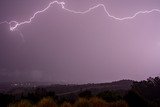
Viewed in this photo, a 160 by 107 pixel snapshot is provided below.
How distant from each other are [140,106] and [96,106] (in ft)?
21.3

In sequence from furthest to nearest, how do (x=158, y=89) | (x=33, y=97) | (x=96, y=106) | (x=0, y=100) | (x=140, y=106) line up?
(x=158, y=89), (x=33, y=97), (x=0, y=100), (x=140, y=106), (x=96, y=106)

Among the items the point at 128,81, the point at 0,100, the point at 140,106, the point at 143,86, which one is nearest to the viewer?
the point at 140,106

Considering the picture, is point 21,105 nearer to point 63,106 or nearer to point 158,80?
point 63,106

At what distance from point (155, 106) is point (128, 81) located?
105148 mm

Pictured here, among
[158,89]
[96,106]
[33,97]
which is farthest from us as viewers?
[158,89]

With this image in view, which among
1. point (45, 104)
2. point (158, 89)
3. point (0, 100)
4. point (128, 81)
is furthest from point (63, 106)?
point (128, 81)

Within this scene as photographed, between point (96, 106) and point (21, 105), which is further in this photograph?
point (96, 106)

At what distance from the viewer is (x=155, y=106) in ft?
101

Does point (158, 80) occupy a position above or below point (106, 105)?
above

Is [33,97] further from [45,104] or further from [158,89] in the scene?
[158,89]

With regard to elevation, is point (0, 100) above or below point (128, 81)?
below

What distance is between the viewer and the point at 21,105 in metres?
24.1

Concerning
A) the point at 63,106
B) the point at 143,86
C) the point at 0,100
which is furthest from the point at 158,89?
the point at 63,106

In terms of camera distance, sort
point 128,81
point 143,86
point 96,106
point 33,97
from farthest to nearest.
→ point 128,81, point 143,86, point 33,97, point 96,106
